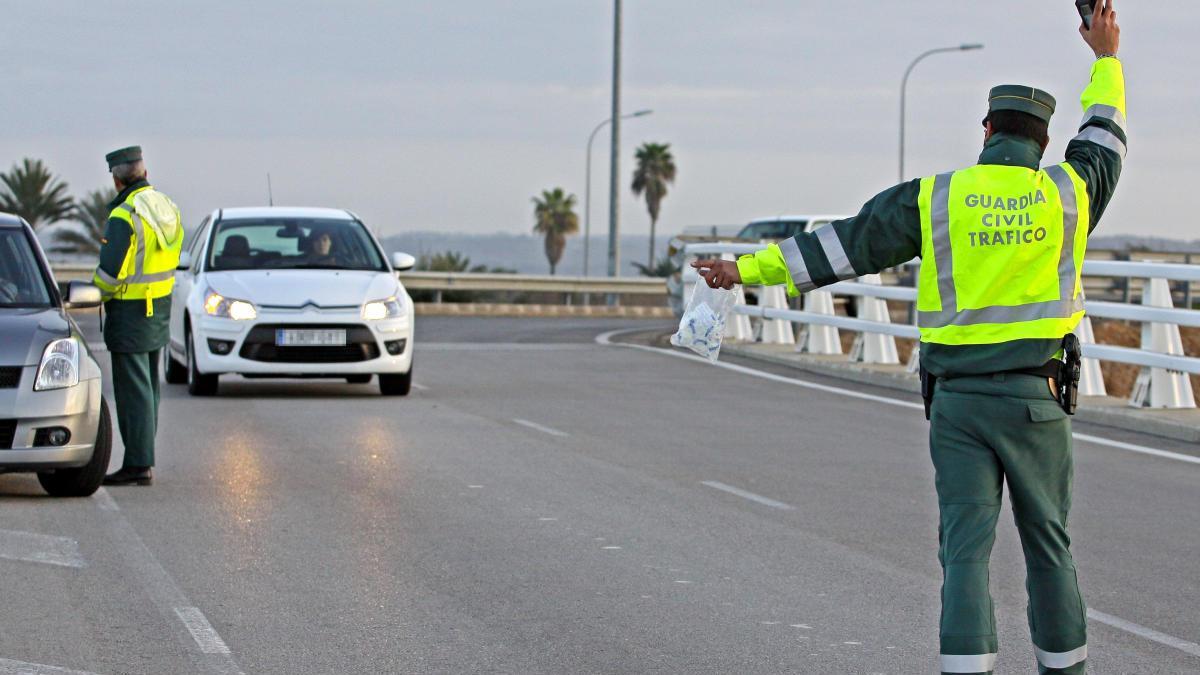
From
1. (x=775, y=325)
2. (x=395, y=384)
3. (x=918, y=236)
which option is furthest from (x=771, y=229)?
(x=918, y=236)

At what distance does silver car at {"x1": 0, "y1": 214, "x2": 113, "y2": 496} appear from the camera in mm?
9422

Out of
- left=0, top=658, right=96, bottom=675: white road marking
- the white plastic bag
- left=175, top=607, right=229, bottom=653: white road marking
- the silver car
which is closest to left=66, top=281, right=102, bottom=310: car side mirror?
the silver car

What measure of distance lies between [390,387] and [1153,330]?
612cm

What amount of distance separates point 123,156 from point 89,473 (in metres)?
1.76

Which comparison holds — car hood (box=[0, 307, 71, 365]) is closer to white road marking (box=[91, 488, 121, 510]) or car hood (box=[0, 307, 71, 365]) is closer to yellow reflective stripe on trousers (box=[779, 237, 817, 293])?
white road marking (box=[91, 488, 121, 510])

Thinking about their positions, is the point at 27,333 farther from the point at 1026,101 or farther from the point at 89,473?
the point at 1026,101

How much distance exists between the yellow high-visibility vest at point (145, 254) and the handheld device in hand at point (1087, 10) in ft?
19.5

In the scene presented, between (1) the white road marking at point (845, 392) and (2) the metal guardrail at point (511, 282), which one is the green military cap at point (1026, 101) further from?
(2) the metal guardrail at point (511, 282)

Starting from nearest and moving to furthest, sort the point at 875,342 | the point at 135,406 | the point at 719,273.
Result: 1. the point at 719,273
2. the point at 135,406
3. the point at 875,342

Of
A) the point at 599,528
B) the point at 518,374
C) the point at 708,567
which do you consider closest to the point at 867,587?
the point at 708,567

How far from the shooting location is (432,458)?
11.9 metres

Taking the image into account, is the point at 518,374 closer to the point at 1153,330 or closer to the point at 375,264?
the point at 375,264

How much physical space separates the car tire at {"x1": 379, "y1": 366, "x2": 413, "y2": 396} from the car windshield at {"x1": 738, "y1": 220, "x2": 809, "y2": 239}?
16526 mm

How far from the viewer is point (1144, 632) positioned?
695 centimetres
